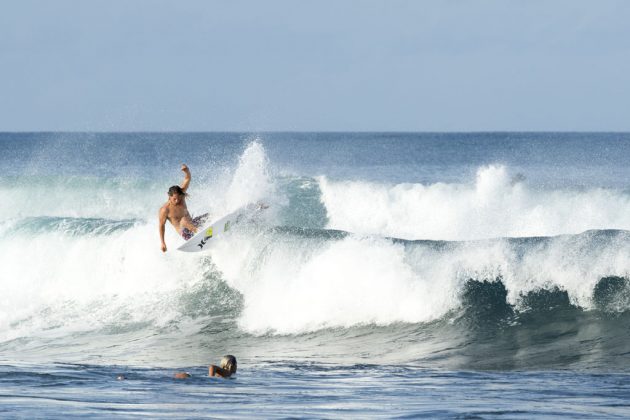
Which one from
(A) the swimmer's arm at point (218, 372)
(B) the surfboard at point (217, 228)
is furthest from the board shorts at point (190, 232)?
(A) the swimmer's arm at point (218, 372)

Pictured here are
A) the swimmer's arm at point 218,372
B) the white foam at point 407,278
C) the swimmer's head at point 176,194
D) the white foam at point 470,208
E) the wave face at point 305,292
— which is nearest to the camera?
the swimmer's arm at point 218,372

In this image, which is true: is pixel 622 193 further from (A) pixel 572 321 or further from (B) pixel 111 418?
(B) pixel 111 418

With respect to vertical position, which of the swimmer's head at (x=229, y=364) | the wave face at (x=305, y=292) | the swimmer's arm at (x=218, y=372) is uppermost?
the wave face at (x=305, y=292)

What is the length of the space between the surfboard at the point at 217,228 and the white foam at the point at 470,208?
273 inches

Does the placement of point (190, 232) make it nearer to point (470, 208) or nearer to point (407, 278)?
point (407, 278)

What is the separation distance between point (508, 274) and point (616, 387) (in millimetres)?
4875

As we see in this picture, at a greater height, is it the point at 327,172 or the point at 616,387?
the point at 327,172

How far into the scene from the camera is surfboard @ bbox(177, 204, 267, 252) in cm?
1616

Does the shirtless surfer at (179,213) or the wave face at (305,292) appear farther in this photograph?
the shirtless surfer at (179,213)

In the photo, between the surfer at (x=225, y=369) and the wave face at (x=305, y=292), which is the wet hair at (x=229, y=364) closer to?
the surfer at (x=225, y=369)

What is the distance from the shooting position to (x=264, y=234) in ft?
56.7

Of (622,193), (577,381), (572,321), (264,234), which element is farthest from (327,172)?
(577,381)

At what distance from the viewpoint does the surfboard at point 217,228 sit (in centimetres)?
1616

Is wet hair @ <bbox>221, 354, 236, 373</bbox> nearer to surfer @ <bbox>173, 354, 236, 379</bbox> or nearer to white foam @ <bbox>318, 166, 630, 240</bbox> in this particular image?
surfer @ <bbox>173, 354, 236, 379</bbox>
